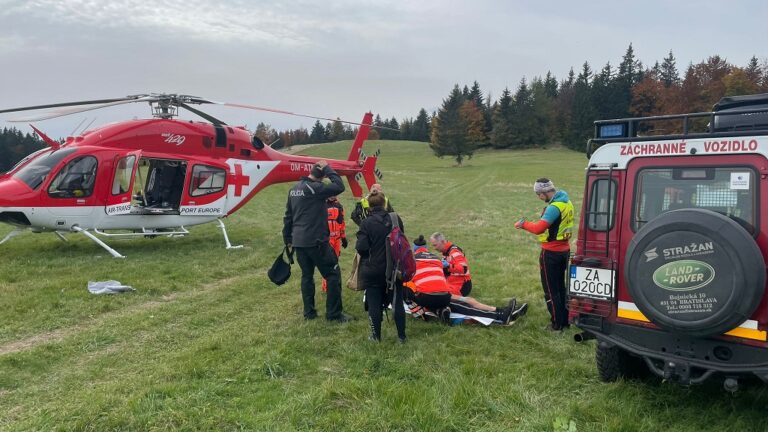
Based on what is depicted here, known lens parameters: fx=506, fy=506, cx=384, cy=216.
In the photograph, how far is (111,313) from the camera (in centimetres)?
728

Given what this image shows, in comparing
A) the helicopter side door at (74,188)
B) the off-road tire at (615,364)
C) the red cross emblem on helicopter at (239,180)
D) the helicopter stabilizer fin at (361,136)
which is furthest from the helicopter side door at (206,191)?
the off-road tire at (615,364)

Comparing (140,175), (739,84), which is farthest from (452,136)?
(140,175)

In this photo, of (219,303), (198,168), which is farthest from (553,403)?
(198,168)

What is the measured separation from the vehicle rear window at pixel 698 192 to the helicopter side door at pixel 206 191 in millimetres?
10661

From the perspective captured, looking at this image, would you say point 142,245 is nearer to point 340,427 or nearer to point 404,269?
point 404,269

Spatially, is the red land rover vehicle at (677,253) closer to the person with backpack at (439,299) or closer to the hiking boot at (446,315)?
the person with backpack at (439,299)

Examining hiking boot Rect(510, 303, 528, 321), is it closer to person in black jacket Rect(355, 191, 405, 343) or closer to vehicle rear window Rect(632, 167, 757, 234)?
person in black jacket Rect(355, 191, 405, 343)

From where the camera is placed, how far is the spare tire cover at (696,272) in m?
3.44

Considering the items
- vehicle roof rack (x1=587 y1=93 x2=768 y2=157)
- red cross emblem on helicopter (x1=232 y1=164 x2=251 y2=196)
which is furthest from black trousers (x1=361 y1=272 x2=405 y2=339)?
red cross emblem on helicopter (x1=232 y1=164 x2=251 y2=196)

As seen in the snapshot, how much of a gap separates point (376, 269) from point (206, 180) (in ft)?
27.0

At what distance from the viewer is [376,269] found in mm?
5957

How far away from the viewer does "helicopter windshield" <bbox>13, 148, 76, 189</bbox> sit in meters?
10.3

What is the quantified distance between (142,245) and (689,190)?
12125 millimetres

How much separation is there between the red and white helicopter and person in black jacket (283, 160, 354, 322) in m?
5.96
